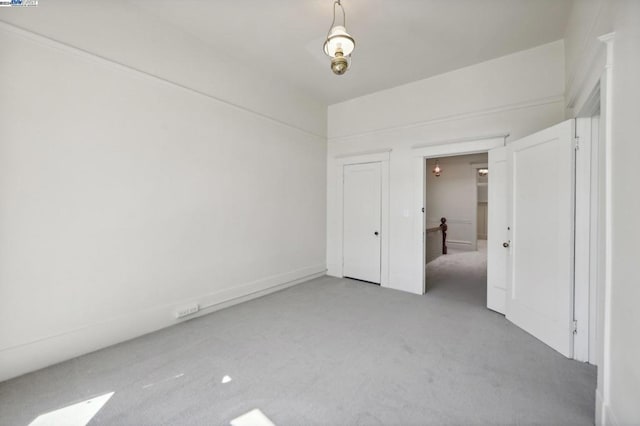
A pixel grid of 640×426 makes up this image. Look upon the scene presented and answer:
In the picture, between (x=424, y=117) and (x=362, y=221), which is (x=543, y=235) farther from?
(x=362, y=221)

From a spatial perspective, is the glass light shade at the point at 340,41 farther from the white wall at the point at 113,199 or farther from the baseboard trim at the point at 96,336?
the baseboard trim at the point at 96,336

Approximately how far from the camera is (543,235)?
276cm

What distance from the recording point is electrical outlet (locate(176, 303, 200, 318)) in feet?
10.3

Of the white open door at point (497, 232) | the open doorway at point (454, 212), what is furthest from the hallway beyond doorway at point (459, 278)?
the white open door at point (497, 232)

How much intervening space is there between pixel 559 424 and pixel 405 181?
3348mm

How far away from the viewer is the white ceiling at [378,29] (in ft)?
8.85

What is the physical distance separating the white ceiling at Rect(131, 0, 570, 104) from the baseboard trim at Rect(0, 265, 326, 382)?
10.5 ft

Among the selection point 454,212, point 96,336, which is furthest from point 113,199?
point 454,212

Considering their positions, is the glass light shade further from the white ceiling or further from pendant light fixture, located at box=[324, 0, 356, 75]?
the white ceiling

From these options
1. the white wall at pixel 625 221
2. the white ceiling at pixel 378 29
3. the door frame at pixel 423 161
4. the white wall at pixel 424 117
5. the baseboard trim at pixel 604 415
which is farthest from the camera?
the door frame at pixel 423 161

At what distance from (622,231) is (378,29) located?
2.86 meters

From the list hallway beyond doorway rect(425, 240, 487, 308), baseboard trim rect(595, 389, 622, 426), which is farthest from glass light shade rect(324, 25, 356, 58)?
hallway beyond doorway rect(425, 240, 487, 308)

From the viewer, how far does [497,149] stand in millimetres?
3568

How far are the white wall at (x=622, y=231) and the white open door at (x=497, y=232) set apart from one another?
1831 mm
